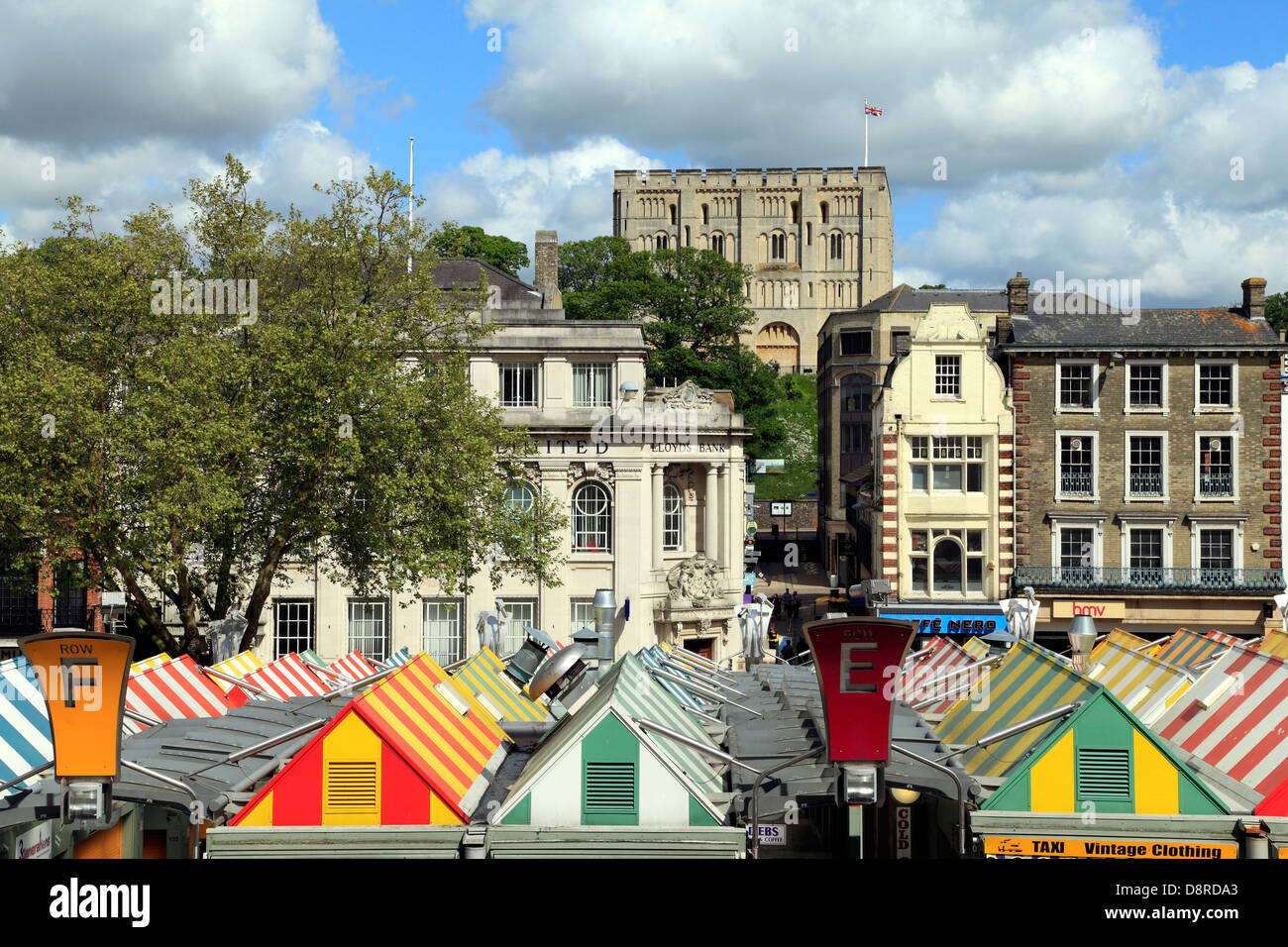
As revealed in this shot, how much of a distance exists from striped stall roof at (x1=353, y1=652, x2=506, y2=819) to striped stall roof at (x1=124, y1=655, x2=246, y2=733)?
5.90 meters

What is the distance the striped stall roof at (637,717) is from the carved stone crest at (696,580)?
2370cm

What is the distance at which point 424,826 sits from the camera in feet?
41.0

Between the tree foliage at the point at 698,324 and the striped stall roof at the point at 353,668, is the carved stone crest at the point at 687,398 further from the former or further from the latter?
the tree foliage at the point at 698,324

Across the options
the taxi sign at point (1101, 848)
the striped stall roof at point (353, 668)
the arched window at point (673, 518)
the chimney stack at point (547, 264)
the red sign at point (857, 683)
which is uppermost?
the chimney stack at point (547, 264)

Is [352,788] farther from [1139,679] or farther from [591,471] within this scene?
[591,471]

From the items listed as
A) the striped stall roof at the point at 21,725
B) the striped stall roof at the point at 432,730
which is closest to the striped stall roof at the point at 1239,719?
the striped stall roof at the point at 432,730

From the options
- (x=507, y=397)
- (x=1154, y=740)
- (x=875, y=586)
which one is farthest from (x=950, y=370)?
(x=1154, y=740)

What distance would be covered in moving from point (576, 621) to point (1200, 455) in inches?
915

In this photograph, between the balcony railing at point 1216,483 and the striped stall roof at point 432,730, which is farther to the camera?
the balcony railing at point 1216,483

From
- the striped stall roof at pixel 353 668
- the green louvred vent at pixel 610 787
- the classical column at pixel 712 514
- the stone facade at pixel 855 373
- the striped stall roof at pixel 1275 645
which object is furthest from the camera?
the stone facade at pixel 855 373

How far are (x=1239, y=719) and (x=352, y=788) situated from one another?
11.1m

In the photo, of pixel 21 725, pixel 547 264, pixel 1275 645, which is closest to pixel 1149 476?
pixel 1275 645

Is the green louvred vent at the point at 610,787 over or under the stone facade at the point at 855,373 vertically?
under

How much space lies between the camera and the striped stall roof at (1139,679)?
17672 millimetres
